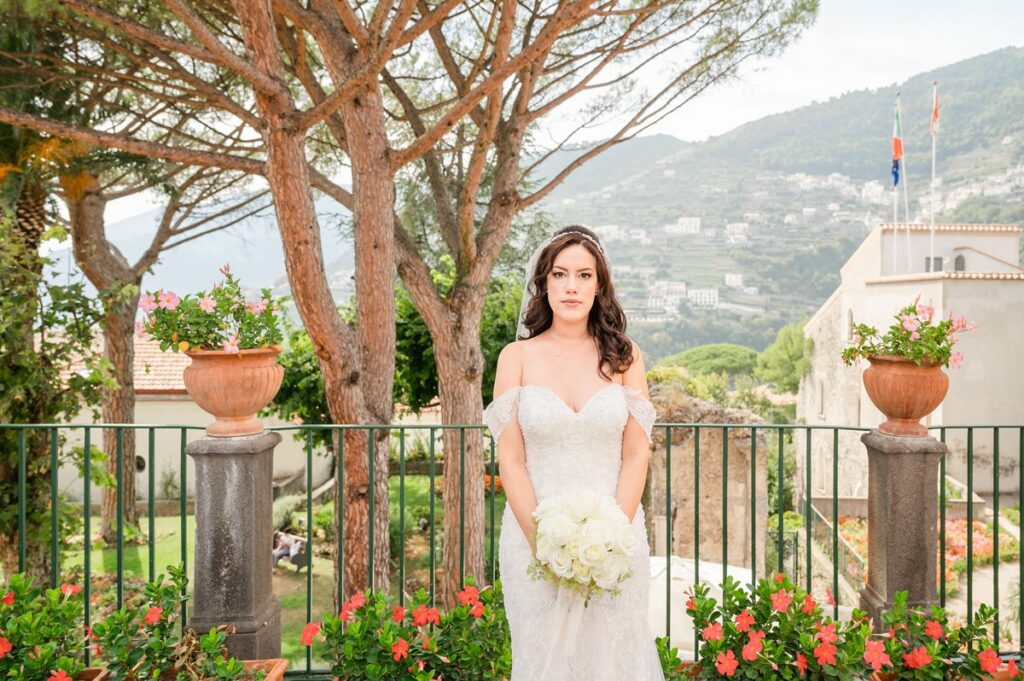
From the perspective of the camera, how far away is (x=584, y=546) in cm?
195

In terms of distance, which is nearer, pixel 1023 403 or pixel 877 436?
pixel 877 436

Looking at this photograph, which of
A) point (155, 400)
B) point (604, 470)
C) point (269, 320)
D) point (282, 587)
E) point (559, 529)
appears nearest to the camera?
point (559, 529)

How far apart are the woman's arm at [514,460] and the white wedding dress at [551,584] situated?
3cm

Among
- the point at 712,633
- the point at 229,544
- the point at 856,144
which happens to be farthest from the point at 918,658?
the point at 856,144

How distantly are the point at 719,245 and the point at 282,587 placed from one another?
262ft

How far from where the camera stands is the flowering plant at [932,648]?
269 centimetres

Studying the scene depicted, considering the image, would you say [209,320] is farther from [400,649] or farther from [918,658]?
[918,658]

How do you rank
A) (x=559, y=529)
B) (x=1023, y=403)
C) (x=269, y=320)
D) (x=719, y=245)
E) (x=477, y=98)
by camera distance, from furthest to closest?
1. (x=719, y=245)
2. (x=1023, y=403)
3. (x=477, y=98)
4. (x=269, y=320)
5. (x=559, y=529)

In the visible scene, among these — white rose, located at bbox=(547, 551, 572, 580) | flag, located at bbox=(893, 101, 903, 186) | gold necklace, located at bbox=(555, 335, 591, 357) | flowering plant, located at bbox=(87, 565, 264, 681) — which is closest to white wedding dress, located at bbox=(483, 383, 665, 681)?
gold necklace, located at bbox=(555, 335, 591, 357)

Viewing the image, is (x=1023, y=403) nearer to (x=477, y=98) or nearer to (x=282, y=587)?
(x=282, y=587)

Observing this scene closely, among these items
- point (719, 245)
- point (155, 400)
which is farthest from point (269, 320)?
point (719, 245)

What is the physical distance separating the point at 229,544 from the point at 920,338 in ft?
9.74

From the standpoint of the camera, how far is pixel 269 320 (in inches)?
124

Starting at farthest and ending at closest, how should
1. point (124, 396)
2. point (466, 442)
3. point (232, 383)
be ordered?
1. point (124, 396)
2. point (466, 442)
3. point (232, 383)
